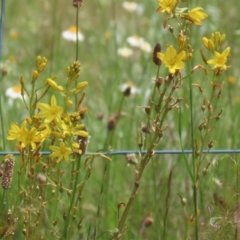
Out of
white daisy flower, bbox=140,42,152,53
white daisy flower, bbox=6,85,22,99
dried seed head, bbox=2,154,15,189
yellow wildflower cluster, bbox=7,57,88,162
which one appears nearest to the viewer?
yellow wildflower cluster, bbox=7,57,88,162

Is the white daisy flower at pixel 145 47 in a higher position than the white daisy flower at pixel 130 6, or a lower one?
lower

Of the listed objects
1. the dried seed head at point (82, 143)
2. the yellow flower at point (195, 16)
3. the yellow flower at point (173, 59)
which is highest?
the yellow flower at point (195, 16)

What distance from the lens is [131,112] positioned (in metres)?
2.69

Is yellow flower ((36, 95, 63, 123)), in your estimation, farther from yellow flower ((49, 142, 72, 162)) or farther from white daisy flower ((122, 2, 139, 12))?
white daisy flower ((122, 2, 139, 12))

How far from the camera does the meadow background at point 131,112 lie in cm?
167

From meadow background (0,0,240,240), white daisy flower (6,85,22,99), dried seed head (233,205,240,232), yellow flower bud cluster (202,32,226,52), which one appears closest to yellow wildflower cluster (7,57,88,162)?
meadow background (0,0,240,240)

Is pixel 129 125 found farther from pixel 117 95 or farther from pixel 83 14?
pixel 83 14

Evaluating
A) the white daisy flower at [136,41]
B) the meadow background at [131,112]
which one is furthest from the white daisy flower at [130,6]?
the white daisy flower at [136,41]

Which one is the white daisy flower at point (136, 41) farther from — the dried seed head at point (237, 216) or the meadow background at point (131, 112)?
the dried seed head at point (237, 216)

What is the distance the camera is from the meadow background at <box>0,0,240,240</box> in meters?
1.67

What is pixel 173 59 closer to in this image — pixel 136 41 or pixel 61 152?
pixel 61 152

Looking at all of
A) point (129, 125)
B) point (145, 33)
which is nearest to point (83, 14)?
point (145, 33)

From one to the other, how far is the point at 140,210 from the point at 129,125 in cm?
52

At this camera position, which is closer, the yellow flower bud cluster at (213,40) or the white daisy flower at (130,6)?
the yellow flower bud cluster at (213,40)
